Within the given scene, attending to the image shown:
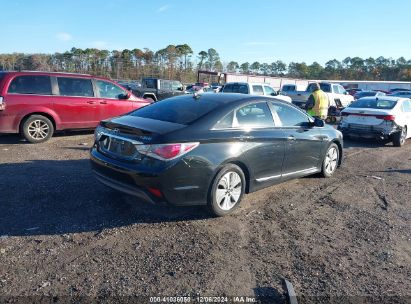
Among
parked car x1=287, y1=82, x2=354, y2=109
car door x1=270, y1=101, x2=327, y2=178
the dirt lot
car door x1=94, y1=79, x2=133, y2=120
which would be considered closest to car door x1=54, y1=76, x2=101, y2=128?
car door x1=94, y1=79, x2=133, y2=120

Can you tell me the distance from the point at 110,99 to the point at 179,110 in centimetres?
587

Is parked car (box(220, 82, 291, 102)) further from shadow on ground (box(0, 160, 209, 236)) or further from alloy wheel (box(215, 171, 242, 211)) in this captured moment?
alloy wheel (box(215, 171, 242, 211))

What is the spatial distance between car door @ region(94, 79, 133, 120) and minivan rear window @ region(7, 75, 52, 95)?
4.59ft

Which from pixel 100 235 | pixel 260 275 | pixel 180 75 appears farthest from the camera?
pixel 180 75

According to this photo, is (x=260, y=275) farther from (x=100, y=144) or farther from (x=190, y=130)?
(x=100, y=144)

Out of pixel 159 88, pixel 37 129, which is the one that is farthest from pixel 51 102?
pixel 159 88

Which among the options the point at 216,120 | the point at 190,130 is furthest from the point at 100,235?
the point at 216,120

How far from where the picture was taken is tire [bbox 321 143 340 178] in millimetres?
6926

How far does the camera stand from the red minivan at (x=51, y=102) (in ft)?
28.2

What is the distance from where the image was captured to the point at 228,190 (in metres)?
4.81

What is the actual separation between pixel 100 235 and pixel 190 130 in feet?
5.25

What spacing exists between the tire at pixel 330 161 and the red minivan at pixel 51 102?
20.1 feet

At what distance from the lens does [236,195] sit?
493 centimetres

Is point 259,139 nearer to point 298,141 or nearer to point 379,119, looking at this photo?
point 298,141
